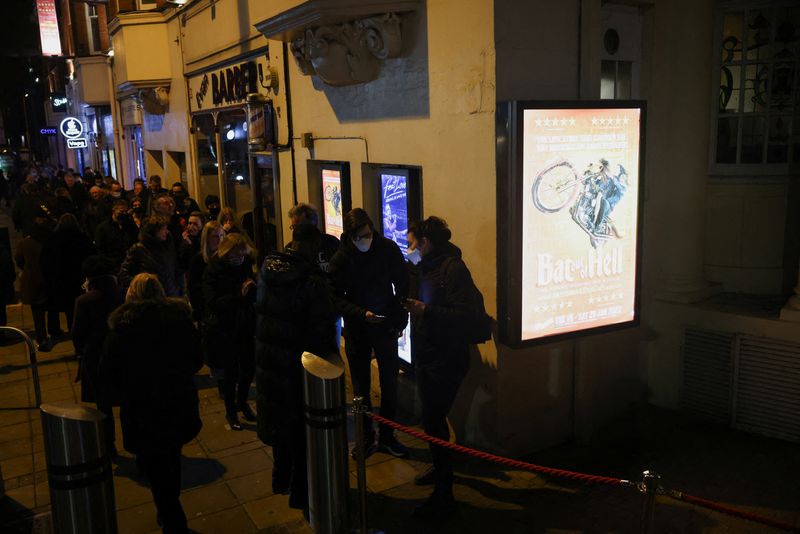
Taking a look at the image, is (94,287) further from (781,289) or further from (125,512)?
(781,289)

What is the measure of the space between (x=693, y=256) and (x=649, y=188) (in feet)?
2.41

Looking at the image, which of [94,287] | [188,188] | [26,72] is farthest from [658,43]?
[26,72]

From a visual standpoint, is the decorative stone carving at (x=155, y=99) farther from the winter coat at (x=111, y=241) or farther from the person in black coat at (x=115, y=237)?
the winter coat at (x=111, y=241)

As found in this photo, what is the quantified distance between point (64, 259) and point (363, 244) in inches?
190

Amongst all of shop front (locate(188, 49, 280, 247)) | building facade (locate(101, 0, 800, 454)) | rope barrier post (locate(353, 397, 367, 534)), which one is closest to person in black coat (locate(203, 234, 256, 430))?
building facade (locate(101, 0, 800, 454))

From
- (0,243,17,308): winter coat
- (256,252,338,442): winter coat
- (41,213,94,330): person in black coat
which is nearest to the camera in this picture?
(256,252,338,442): winter coat

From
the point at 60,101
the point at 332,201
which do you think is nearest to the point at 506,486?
the point at 332,201

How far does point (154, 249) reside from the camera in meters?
7.34

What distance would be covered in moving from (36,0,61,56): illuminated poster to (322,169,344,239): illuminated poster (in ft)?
72.0

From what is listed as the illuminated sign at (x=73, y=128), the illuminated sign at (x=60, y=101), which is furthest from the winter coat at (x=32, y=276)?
the illuminated sign at (x=60, y=101)

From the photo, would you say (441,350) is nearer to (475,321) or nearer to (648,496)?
(475,321)

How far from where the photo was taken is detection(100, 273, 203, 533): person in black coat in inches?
157

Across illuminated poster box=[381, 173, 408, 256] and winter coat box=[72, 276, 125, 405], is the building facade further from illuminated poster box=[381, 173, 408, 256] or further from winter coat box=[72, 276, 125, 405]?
winter coat box=[72, 276, 125, 405]

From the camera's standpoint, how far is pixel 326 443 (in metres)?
4.00
